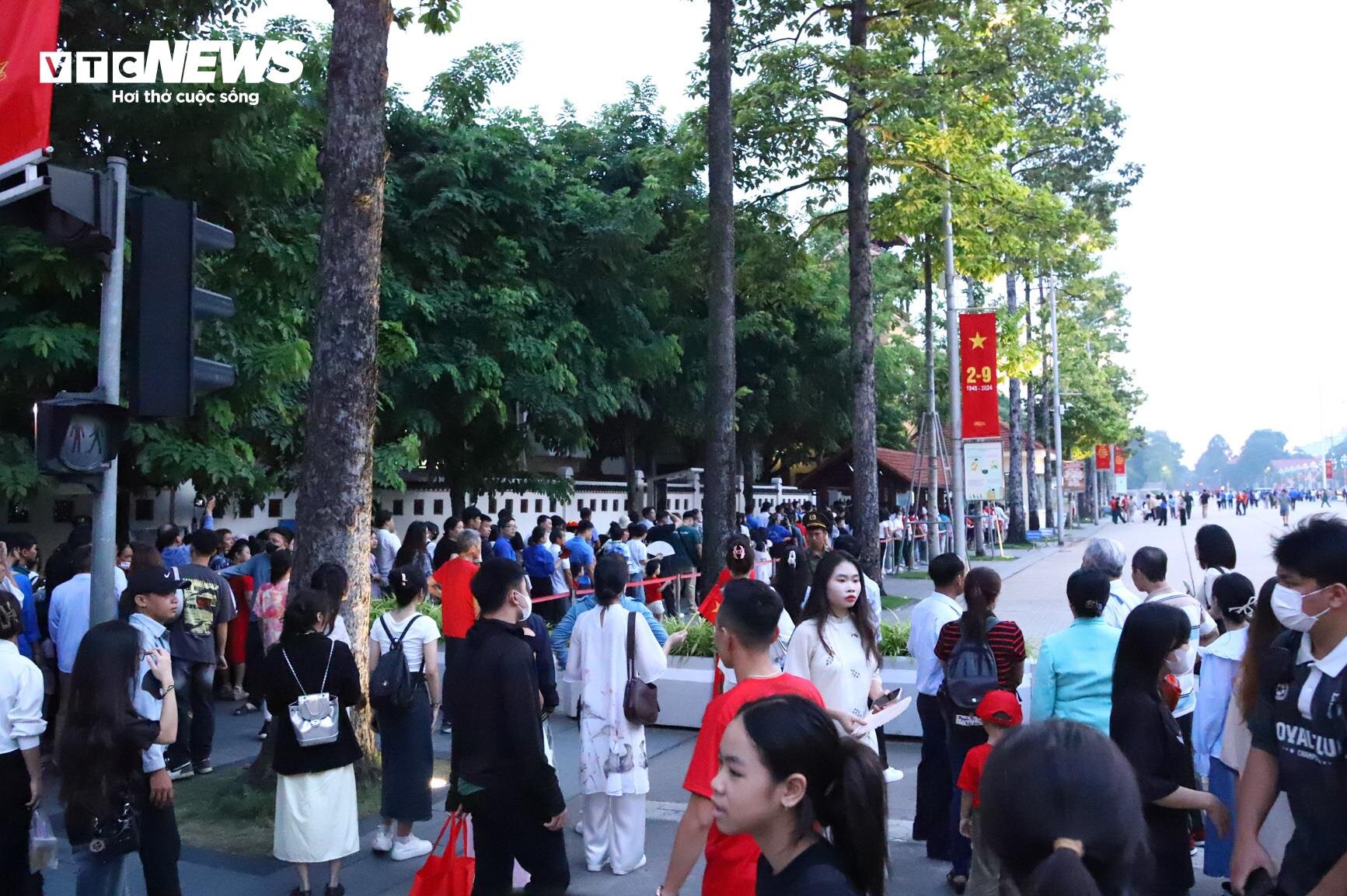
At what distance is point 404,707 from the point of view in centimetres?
692

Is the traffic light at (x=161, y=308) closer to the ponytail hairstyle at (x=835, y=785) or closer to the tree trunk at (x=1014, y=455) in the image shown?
the ponytail hairstyle at (x=835, y=785)

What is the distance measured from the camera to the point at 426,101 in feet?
80.6

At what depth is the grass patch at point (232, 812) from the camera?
7.23m

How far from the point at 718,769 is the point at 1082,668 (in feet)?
7.46

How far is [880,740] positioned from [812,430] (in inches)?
1184

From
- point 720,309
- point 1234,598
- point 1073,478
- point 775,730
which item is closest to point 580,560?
point 720,309

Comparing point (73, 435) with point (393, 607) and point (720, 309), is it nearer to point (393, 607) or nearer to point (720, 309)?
point (393, 607)

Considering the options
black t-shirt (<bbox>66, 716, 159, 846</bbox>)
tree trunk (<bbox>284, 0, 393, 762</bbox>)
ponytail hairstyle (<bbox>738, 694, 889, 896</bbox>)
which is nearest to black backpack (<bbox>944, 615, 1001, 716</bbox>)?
ponytail hairstyle (<bbox>738, 694, 889, 896</bbox>)

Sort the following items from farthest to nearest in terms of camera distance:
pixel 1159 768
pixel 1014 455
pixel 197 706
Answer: pixel 1014 455
pixel 197 706
pixel 1159 768

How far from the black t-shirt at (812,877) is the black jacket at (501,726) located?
2379 millimetres

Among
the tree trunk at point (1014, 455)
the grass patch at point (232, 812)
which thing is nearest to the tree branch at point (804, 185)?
the grass patch at point (232, 812)

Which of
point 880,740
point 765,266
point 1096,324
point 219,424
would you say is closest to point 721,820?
point 880,740

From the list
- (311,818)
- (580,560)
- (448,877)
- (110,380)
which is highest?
(110,380)

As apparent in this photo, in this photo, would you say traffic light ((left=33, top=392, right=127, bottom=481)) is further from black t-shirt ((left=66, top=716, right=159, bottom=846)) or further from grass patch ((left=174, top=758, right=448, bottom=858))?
grass patch ((left=174, top=758, right=448, bottom=858))
